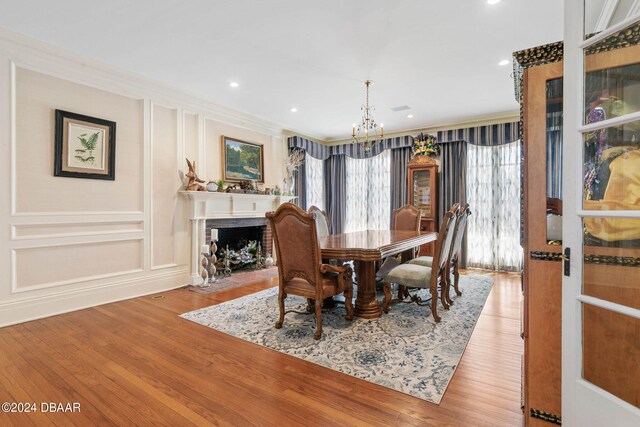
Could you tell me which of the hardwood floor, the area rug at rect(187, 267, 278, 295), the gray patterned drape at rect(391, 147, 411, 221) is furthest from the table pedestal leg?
the gray patterned drape at rect(391, 147, 411, 221)

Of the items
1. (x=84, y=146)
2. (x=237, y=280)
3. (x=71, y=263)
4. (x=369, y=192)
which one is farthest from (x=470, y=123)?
(x=71, y=263)

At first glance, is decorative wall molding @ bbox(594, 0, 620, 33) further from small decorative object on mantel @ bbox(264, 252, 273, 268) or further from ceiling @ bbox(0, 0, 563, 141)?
small decorative object on mantel @ bbox(264, 252, 273, 268)

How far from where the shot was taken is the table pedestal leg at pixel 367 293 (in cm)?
294

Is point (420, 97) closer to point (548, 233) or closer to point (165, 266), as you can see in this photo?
point (548, 233)

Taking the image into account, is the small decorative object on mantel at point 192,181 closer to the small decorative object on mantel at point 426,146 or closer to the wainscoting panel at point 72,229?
the wainscoting panel at point 72,229

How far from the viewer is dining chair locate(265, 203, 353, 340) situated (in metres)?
2.43

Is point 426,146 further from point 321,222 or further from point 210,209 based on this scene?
point 210,209

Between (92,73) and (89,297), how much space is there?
97.7 inches

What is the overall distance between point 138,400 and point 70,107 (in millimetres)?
3134

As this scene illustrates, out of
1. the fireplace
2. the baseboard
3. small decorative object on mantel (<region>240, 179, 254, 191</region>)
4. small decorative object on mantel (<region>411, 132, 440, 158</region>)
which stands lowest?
the baseboard

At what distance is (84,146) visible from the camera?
3.32m

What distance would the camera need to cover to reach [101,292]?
3.46m

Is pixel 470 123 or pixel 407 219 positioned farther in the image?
pixel 470 123

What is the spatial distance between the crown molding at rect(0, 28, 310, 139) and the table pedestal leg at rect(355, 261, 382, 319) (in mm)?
3378
